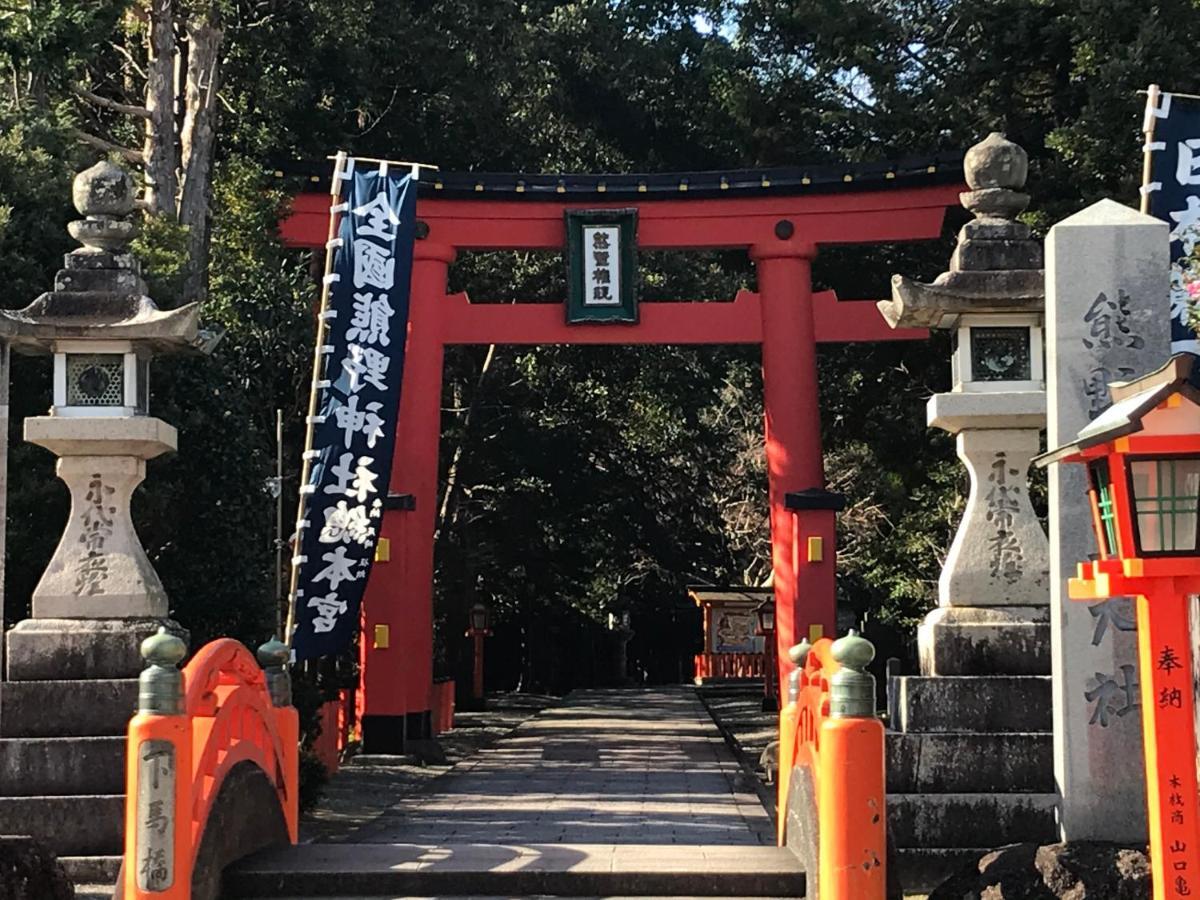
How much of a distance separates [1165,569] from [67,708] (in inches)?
246

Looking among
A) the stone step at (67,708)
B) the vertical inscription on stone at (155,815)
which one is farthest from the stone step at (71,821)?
the vertical inscription on stone at (155,815)

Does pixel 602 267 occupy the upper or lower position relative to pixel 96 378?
upper

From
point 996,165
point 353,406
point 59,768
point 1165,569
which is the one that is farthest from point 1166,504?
point 353,406

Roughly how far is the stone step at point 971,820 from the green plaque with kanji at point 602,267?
8.74 m

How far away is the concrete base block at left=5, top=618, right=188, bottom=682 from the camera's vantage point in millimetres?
9398

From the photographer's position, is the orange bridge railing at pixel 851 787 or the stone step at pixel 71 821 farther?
the stone step at pixel 71 821

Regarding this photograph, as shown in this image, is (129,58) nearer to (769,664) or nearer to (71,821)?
(71,821)

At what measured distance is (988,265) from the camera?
31.6 feet

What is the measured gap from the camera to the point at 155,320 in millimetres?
9719

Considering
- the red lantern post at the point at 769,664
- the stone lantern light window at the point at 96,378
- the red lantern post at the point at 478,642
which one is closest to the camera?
the stone lantern light window at the point at 96,378

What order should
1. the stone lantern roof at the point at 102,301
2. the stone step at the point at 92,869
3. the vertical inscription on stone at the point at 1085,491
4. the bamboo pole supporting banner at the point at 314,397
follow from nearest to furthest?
the vertical inscription on stone at the point at 1085,491
the stone step at the point at 92,869
the stone lantern roof at the point at 102,301
the bamboo pole supporting banner at the point at 314,397

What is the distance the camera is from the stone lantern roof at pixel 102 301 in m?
9.73

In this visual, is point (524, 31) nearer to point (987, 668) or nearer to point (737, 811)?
point (737, 811)

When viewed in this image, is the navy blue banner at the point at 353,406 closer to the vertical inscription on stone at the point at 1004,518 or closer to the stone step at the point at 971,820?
the vertical inscription on stone at the point at 1004,518
